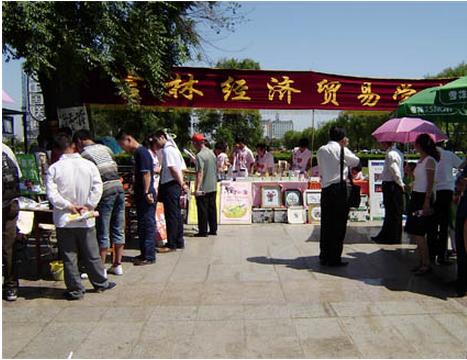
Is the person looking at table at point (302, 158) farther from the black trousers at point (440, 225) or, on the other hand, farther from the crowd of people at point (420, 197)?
the black trousers at point (440, 225)

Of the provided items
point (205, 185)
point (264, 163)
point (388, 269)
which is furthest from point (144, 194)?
point (264, 163)

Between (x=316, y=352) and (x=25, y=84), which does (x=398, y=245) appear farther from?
(x=25, y=84)

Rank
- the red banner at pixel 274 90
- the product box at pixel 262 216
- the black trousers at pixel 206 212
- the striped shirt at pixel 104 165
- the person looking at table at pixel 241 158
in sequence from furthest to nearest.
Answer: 1. the person looking at table at pixel 241 158
2. the product box at pixel 262 216
3. the red banner at pixel 274 90
4. the black trousers at pixel 206 212
5. the striped shirt at pixel 104 165

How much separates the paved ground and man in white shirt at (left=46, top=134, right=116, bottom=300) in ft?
1.16

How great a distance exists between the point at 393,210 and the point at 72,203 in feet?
17.1

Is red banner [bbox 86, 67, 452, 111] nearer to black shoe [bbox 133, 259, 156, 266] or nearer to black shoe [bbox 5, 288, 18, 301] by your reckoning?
black shoe [bbox 133, 259, 156, 266]

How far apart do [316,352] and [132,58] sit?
5.80 metres

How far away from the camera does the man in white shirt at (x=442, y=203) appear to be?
20.0 feet

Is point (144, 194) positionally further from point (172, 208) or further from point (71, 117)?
point (71, 117)

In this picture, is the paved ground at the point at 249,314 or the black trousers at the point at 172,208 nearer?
the paved ground at the point at 249,314

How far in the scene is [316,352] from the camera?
371 cm

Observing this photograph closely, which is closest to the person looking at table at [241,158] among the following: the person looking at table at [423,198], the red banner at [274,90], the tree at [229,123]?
the red banner at [274,90]

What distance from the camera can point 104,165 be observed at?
572 cm

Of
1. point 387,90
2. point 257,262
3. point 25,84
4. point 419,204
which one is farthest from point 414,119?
point 25,84
